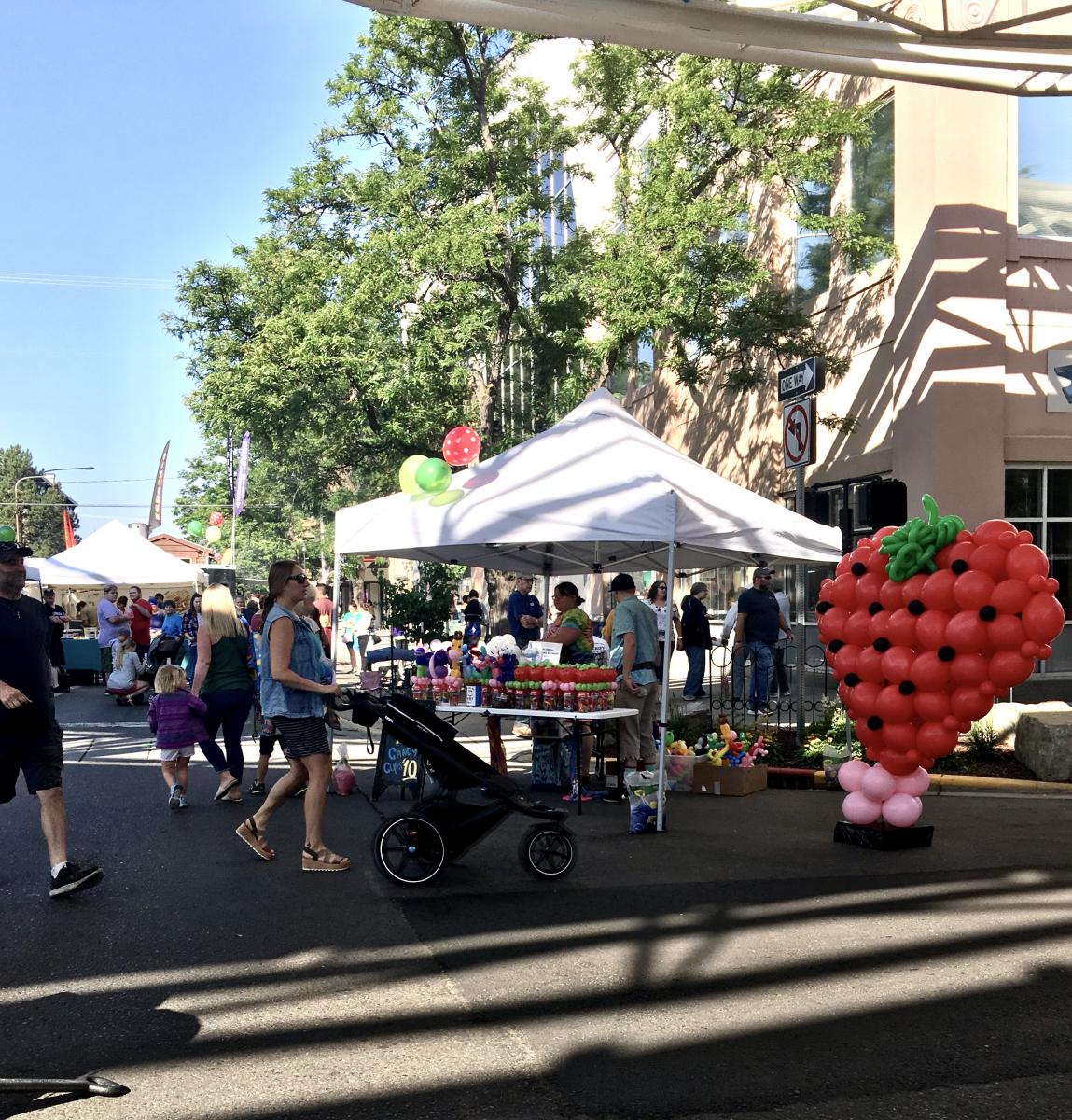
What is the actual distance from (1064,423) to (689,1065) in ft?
50.2

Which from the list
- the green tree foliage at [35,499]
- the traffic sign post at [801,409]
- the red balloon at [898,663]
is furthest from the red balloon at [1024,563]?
the green tree foliage at [35,499]

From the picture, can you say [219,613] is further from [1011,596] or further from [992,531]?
[1011,596]

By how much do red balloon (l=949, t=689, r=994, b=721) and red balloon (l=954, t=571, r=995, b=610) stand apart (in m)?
0.56

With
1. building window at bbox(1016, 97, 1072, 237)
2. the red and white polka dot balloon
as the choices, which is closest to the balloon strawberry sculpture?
the red and white polka dot balloon

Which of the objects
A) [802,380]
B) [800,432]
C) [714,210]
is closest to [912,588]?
[800,432]

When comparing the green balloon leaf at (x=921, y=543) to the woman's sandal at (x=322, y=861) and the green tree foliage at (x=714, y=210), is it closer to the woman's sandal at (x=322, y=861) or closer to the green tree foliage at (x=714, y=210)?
the woman's sandal at (x=322, y=861)

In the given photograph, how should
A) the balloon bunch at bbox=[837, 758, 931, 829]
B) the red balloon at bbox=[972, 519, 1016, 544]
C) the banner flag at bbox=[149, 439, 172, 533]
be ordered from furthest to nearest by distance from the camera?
the banner flag at bbox=[149, 439, 172, 533] < the balloon bunch at bbox=[837, 758, 931, 829] < the red balloon at bbox=[972, 519, 1016, 544]

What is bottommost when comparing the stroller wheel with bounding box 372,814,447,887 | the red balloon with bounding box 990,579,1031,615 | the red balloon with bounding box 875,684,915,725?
the stroller wheel with bounding box 372,814,447,887

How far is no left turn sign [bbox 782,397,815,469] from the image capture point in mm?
11031

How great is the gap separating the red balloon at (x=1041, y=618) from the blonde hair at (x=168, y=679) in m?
6.72

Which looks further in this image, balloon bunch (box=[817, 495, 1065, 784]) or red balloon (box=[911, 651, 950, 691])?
red balloon (box=[911, 651, 950, 691])

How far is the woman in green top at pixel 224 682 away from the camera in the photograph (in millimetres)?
10758

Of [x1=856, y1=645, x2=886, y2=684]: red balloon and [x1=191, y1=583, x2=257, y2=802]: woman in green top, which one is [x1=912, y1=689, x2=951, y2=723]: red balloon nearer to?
[x1=856, y1=645, x2=886, y2=684]: red balloon

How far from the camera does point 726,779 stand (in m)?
11.4
